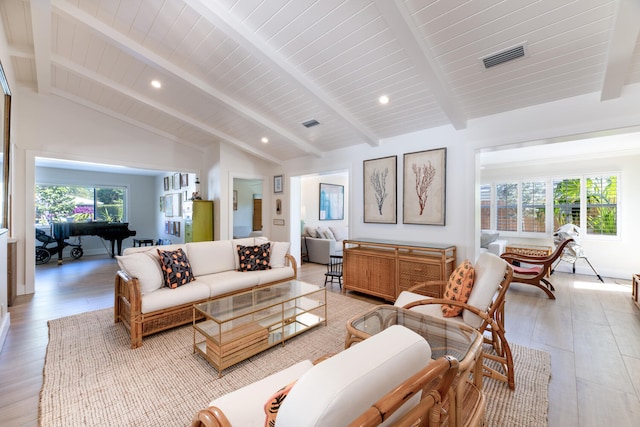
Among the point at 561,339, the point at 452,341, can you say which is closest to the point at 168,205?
the point at 452,341

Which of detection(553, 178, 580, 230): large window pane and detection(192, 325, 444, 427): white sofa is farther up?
detection(553, 178, 580, 230): large window pane

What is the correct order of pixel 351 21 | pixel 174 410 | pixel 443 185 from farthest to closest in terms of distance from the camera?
pixel 443 185 < pixel 351 21 < pixel 174 410

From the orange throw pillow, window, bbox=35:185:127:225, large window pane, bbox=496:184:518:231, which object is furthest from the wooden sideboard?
window, bbox=35:185:127:225

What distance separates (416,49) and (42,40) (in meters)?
4.19

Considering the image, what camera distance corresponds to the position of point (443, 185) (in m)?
3.84

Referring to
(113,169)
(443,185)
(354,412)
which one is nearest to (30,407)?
(354,412)

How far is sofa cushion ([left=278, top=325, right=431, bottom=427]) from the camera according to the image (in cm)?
65

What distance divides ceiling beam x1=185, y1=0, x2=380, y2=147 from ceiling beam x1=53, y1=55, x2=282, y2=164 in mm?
2483

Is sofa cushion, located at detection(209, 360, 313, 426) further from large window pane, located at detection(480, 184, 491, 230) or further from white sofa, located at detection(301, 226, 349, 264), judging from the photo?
large window pane, located at detection(480, 184, 491, 230)

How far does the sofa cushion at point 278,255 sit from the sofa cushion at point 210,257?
56 centimetres

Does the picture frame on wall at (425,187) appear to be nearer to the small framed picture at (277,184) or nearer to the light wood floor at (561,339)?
the light wood floor at (561,339)

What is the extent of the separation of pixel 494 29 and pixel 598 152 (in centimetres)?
510

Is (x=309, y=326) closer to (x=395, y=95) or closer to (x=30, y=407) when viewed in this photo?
(x=30, y=407)

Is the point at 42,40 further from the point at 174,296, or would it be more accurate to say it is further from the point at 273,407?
the point at 273,407
